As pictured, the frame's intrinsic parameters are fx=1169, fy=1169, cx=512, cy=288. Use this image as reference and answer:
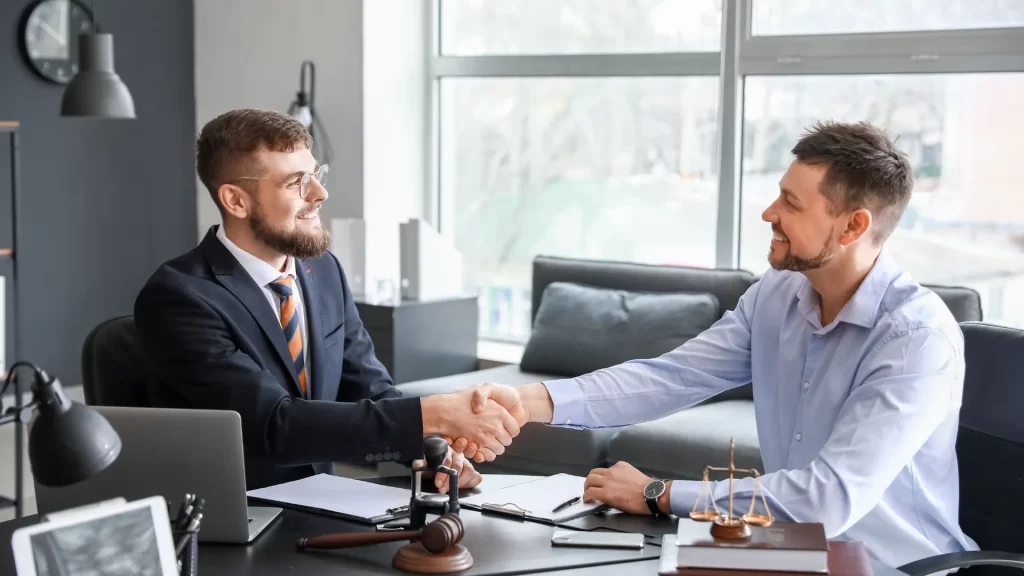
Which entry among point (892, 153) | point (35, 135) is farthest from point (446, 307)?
point (892, 153)

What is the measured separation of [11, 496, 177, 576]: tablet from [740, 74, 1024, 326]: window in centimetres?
306

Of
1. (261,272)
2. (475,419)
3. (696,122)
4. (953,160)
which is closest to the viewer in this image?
(475,419)

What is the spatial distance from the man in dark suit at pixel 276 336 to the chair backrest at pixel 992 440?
0.86m

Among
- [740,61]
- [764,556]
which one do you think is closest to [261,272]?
[764,556]

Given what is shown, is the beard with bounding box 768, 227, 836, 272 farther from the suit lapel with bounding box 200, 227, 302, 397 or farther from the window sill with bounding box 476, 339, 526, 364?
the window sill with bounding box 476, 339, 526, 364

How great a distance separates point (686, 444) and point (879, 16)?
5.99 feet

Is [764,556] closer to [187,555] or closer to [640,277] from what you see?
[187,555]

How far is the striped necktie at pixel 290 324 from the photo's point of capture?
7.95 ft

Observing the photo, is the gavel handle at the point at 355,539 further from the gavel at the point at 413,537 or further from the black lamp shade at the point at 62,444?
the black lamp shade at the point at 62,444

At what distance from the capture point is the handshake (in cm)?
225

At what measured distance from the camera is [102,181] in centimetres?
563

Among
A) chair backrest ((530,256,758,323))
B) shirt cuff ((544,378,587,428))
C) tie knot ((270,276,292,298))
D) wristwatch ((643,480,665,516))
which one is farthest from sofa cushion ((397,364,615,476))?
wristwatch ((643,480,665,516))

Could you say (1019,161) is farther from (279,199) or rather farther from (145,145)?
(145,145)

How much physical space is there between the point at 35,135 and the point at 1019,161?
4.18m
